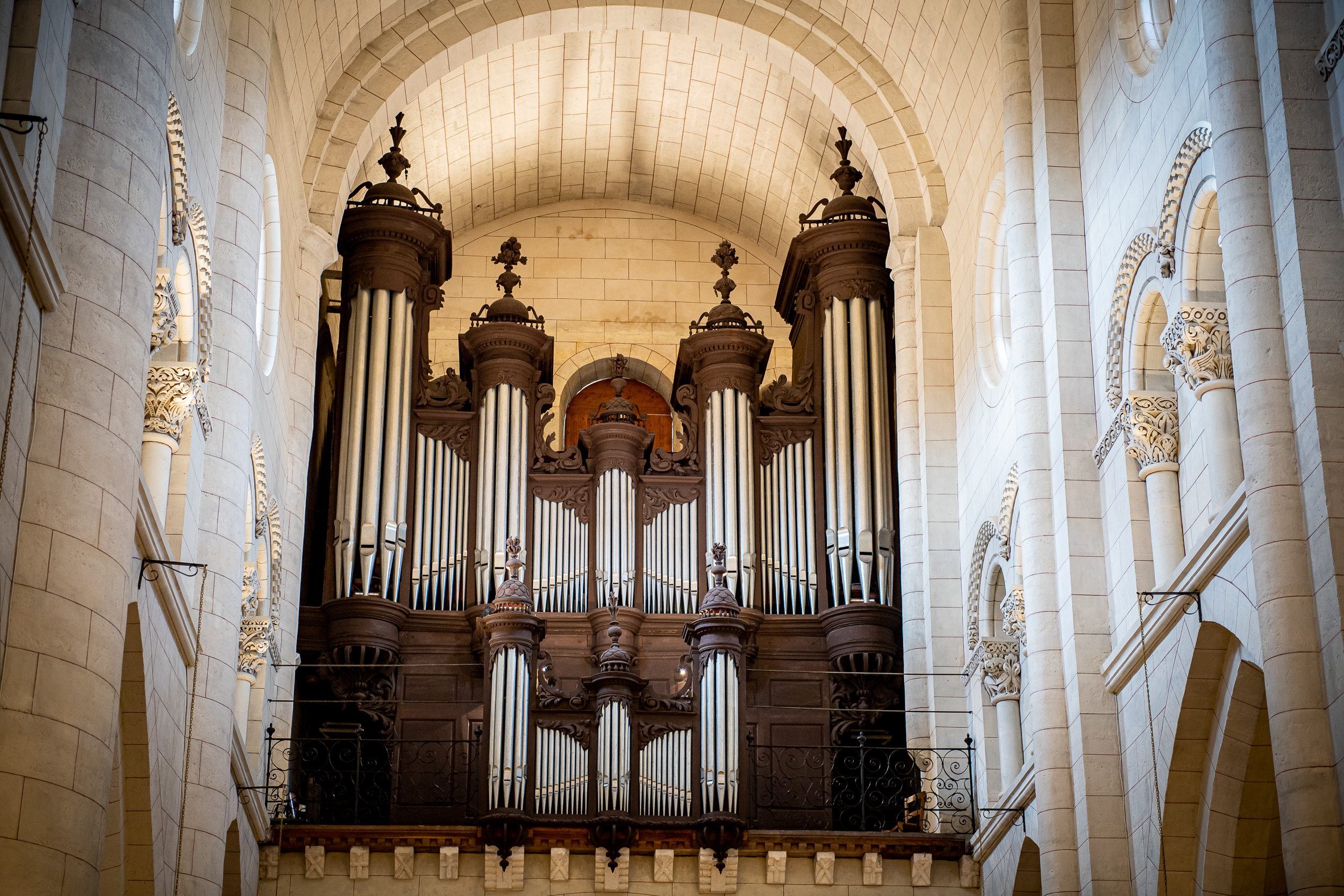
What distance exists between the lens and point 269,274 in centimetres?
1825

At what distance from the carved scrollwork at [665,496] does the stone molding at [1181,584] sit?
24.3 feet

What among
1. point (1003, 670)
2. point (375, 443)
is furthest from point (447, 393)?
point (1003, 670)

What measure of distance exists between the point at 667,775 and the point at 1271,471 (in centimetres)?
824

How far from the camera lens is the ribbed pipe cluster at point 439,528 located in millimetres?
20312

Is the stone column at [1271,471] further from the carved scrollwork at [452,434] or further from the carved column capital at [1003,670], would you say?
the carved scrollwork at [452,434]

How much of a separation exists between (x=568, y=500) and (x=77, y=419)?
35.8 feet

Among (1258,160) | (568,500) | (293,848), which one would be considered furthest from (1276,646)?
(568,500)

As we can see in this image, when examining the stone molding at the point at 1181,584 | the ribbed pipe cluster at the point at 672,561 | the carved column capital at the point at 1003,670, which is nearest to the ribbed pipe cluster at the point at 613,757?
the ribbed pipe cluster at the point at 672,561

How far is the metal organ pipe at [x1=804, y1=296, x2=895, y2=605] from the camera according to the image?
66.9 ft

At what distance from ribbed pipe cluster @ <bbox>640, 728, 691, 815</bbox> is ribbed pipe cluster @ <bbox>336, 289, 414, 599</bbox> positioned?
12.6ft

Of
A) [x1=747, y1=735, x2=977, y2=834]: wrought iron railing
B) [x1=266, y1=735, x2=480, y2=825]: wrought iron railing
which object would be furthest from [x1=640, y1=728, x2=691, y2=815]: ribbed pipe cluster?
[x1=266, y1=735, x2=480, y2=825]: wrought iron railing

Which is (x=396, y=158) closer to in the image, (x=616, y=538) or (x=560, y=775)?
(x=616, y=538)

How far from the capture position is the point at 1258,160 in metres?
11.6

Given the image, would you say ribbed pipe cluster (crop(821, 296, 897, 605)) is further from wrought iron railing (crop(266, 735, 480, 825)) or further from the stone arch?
the stone arch
